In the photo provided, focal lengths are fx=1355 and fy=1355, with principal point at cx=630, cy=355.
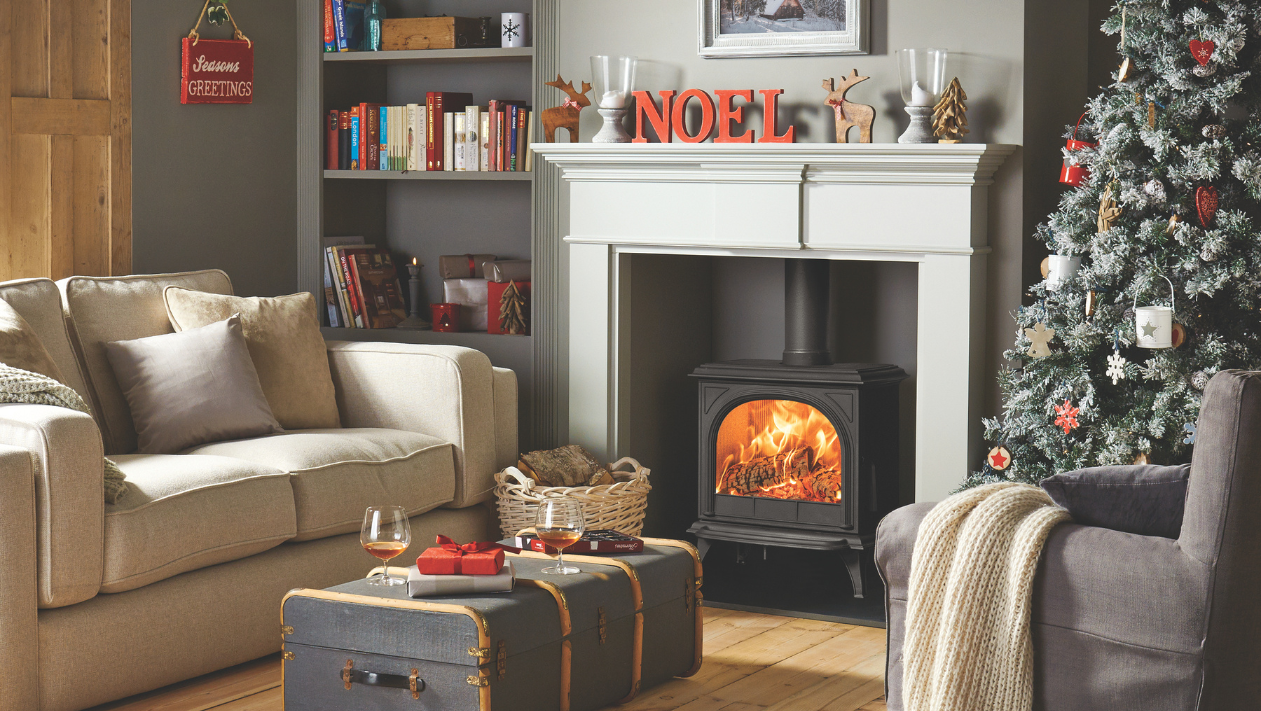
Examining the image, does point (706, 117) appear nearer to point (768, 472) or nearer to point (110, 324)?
point (768, 472)

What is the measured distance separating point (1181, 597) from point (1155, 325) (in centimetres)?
140

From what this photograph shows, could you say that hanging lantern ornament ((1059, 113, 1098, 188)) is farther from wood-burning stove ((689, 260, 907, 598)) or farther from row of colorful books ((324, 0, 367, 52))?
row of colorful books ((324, 0, 367, 52))

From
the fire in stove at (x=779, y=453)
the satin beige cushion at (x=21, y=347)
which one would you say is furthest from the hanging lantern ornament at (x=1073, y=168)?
the satin beige cushion at (x=21, y=347)

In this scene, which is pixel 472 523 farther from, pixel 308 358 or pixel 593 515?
pixel 308 358

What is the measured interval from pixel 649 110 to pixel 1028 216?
3.88 ft

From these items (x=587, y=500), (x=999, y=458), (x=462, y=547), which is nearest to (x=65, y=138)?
(x=587, y=500)

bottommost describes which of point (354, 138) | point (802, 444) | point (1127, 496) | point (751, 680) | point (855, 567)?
point (751, 680)

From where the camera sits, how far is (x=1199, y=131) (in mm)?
3391

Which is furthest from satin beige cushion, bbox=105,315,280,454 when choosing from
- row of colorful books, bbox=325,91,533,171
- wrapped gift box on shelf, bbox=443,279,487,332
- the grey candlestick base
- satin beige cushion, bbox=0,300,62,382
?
the grey candlestick base

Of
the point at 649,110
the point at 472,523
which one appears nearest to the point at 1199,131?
the point at 649,110

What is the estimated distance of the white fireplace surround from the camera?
12.5ft

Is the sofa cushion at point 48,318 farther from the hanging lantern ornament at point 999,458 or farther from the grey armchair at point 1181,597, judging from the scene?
the grey armchair at point 1181,597

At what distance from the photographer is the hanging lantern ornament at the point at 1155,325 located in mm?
3328

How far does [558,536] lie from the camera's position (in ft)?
8.97
